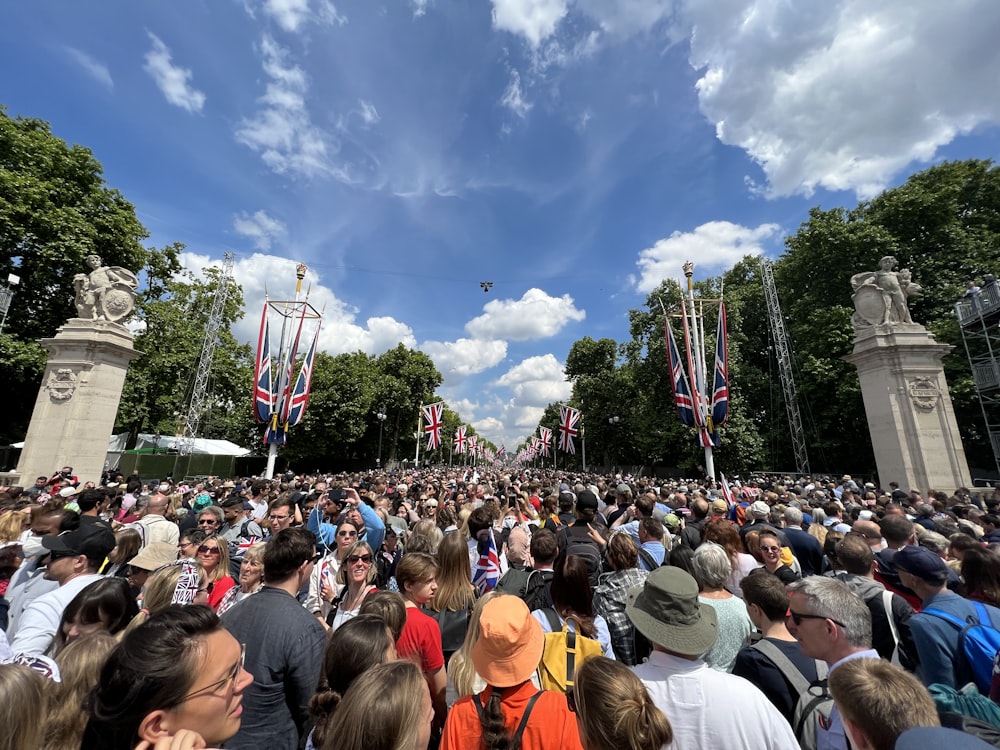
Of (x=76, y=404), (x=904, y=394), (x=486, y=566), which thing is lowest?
(x=486, y=566)

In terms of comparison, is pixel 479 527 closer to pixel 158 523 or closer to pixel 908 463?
pixel 158 523

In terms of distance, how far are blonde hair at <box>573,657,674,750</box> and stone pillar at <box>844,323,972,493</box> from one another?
1730cm

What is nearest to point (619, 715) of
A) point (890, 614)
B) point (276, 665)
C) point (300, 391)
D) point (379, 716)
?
point (379, 716)

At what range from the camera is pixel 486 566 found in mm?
5121

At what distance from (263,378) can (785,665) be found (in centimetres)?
1778

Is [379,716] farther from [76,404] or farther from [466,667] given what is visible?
[76,404]

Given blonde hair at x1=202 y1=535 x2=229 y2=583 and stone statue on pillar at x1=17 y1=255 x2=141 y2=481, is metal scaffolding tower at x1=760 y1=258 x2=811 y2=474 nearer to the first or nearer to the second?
blonde hair at x1=202 y1=535 x2=229 y2=583

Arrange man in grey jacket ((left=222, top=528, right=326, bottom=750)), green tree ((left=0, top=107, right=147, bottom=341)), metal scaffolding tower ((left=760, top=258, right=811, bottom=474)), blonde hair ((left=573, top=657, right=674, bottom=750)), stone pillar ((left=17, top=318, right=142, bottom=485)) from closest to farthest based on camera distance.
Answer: blonde hair ((left=573, top=657, right=674, bottom=750)) < man in grey jacket ((left=222, top=528, right=326, bottom=750)) < stone pillar ((left=17, top=318, right=142, bottom=485)) < green tree ((left=0, top=107, right=147, bottom=341)) < metal scaffolding tower ((left=760, top=258, right=811, bottom=474))

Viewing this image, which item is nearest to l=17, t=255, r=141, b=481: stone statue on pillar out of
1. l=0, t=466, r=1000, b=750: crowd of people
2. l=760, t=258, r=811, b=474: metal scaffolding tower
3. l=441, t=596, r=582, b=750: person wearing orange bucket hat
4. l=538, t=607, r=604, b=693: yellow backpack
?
l=0, t=466, r=1000, b=750: crowd of people

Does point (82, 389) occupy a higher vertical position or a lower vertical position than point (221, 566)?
higher

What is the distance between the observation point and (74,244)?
18469 millimetres

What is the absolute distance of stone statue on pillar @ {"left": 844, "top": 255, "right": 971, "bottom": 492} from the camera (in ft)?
43.0

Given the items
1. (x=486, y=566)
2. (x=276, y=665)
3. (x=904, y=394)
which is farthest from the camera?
(x=904, y=394)

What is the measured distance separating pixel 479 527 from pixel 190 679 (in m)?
4.20
